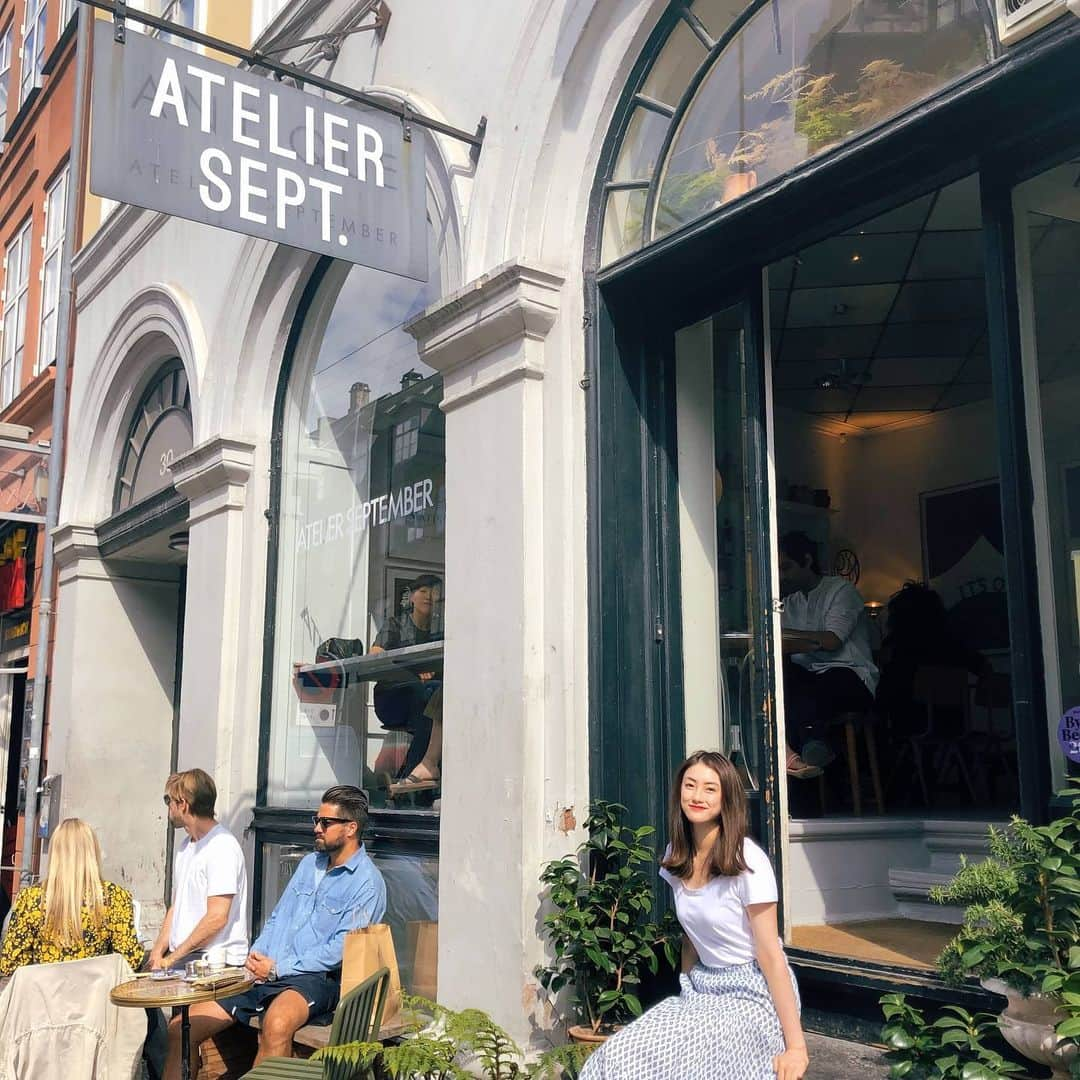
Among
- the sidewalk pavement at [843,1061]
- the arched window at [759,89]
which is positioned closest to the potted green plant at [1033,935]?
the sidewalk pavement at [843,1061]

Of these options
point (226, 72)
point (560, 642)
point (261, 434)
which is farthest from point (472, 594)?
point (261, 434)

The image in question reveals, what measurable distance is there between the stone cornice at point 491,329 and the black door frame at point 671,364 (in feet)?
0.75

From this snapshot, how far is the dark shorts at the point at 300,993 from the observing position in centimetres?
508

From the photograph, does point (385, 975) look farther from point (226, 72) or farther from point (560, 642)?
point (226, 72)

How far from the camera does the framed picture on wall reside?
8414 millimetres

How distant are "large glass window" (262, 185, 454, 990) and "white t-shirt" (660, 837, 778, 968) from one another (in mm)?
2357

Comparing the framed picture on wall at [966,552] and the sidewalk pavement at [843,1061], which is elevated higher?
the framed picture on wall at [966,552]

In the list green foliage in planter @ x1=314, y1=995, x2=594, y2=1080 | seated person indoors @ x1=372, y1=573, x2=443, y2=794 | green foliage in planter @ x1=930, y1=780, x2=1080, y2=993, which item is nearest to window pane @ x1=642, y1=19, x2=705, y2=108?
seated person indoors @ x1=372, y1=573, x2=443, y2=794

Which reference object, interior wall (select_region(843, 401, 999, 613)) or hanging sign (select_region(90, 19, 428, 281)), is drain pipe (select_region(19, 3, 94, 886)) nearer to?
hanging sign (select_region(90, 19, 428, 281))

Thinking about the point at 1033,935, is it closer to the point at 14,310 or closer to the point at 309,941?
the point at 309,941

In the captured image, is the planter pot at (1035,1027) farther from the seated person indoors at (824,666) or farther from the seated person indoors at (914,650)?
the seated person indoors at (914,650)

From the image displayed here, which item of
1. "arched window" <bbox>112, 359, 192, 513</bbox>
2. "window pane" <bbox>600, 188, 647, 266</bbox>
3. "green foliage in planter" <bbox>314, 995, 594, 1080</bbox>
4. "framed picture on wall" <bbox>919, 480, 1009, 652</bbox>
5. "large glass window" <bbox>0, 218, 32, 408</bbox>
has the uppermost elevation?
"large glass window" <bbox>0, 218, 32, 408</bbox>

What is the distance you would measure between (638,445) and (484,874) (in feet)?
6.34

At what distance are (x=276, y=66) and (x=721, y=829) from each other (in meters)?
3.82
